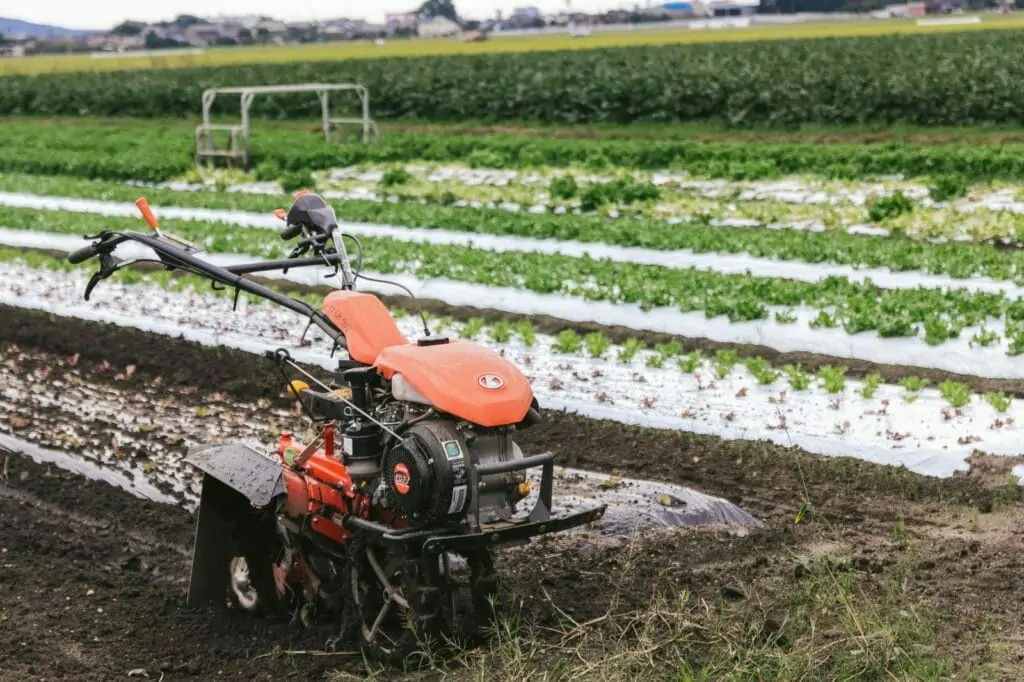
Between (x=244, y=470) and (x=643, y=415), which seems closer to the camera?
(x=244, y=470)

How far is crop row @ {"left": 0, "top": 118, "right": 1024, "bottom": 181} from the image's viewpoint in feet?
63.4

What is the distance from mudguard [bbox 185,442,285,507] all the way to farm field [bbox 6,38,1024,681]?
1.99 ft

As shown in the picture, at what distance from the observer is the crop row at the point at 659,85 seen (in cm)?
2519

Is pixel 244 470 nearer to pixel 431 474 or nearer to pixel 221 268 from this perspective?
pixel 221 268

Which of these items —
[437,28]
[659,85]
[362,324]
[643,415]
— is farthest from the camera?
[437,28]

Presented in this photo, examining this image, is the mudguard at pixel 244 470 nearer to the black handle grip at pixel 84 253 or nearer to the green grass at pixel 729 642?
the green grass at pixel 729 642

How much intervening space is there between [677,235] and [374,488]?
9.07 meters

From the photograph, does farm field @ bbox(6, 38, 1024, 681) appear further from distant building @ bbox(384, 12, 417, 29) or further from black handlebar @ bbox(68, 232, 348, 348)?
distant building @ bbox(384, 12, 417, 29)

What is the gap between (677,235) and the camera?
13430 millimetres

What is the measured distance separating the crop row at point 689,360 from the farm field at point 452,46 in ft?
112

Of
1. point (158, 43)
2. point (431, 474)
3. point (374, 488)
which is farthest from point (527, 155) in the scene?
point (158, 43)

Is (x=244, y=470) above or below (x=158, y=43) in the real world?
below

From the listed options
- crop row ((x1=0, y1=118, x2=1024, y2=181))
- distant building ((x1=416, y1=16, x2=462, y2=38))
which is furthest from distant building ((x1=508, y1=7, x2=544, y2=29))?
crop row ((x1=0, y1=118, x2=1024, y2=181))

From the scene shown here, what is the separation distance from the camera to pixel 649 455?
293 inches
